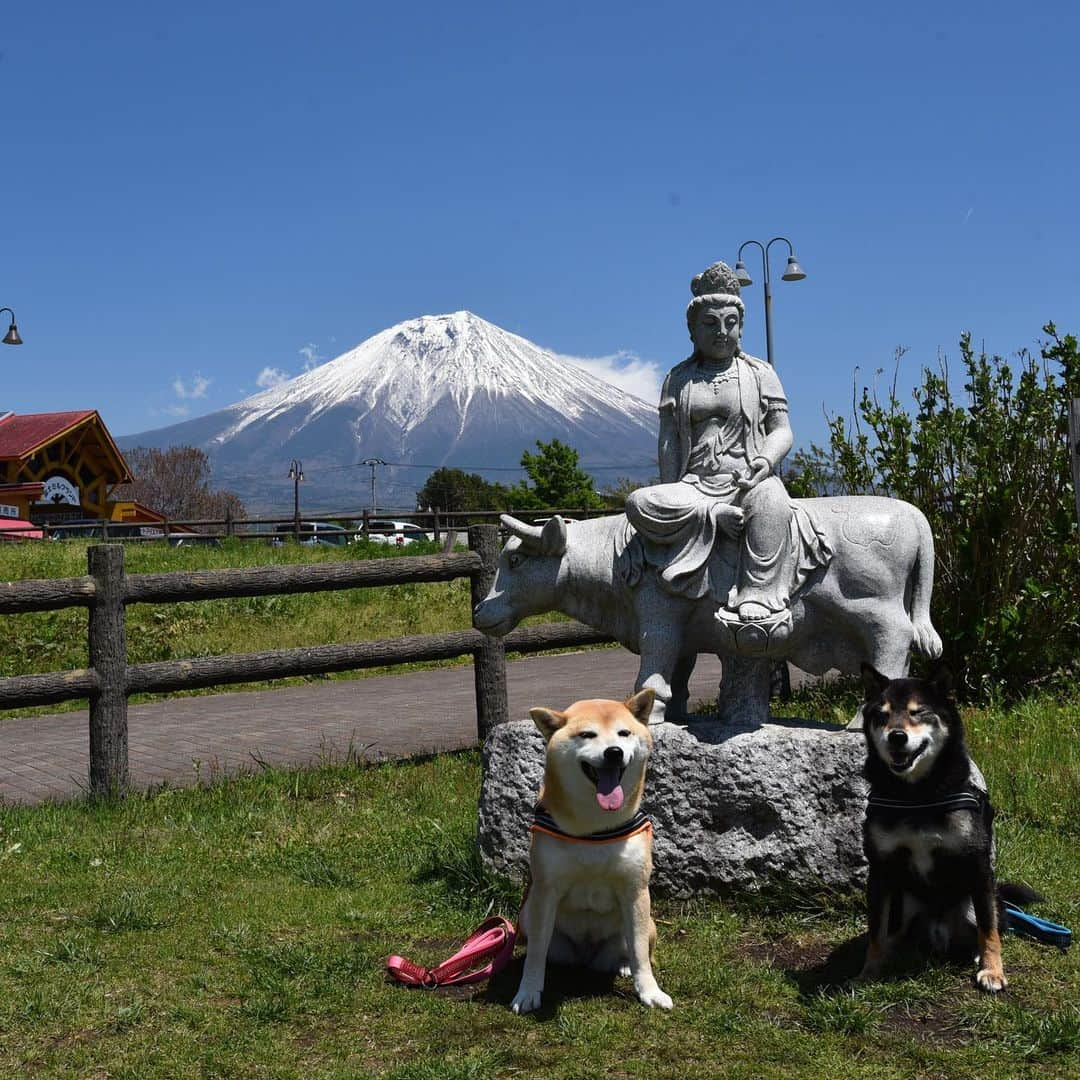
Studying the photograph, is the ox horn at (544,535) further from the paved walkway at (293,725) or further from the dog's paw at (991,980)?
the paved walkway at (293,725)

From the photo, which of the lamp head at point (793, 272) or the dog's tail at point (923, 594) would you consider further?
the lamp head at point (793, 272)

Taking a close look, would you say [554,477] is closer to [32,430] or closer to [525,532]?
[32,430]

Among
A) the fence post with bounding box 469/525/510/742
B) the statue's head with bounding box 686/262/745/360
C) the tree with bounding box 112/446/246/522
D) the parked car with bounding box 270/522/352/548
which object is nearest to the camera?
the statue's head with bounding box 686/262/745/360

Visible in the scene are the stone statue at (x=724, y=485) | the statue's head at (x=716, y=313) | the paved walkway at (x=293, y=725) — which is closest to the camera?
the stone statue at (x=724, y=485)

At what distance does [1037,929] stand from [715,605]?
1.72 metres

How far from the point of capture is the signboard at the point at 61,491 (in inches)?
1409

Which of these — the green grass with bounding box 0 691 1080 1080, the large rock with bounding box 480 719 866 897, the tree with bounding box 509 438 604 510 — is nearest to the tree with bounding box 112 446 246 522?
the tree with bounding box 509 438 604 510

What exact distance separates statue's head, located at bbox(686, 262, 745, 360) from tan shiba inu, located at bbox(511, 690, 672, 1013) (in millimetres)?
1914

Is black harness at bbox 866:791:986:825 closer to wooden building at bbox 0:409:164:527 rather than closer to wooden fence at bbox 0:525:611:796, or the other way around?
wooden fence at bbox 0:525:611:796

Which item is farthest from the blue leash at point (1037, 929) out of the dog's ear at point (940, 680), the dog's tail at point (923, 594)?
the dog's tail at point (923, 594)

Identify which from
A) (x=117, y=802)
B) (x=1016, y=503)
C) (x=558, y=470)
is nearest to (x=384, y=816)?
(x=117, y=802)

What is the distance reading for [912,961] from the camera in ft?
13.3

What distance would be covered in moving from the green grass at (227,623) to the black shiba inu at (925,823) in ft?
34.1

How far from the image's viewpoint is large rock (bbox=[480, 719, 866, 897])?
15.3 feet
